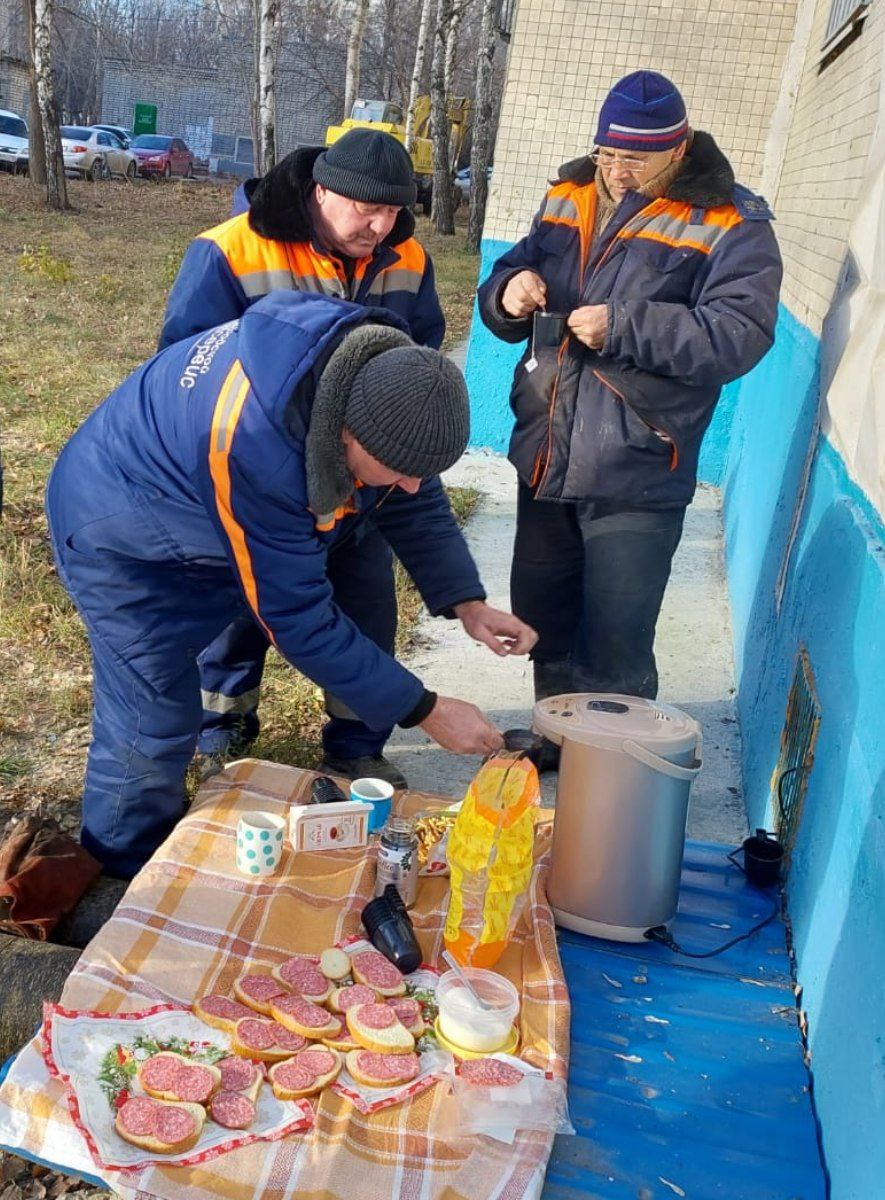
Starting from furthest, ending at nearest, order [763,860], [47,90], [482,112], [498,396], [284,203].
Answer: [482,112]
[47,90]
[498,396]
[284,203]
[763,860]

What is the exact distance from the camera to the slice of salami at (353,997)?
2.33 meters

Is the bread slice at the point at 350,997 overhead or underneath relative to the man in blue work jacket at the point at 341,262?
underneath

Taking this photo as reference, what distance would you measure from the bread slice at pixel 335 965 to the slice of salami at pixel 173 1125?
1.59ft

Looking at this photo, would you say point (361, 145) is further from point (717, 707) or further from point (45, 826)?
point (717, 707)

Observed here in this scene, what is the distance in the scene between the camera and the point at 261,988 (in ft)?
7.75

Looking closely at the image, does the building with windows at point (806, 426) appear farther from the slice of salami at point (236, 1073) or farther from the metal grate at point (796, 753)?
the slice of salami at point (236, 1073)

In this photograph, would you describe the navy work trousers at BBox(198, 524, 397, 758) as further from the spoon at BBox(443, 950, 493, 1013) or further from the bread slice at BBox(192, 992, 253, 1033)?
the bread slice at BBox(192, 992, 253, 1033)

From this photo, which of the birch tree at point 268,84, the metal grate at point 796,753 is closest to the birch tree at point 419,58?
the birch tree at point 268,84

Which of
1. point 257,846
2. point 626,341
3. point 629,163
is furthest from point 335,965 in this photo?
point 629,163

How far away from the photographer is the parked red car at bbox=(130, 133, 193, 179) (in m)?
28.0

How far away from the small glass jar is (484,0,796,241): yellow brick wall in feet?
15.5

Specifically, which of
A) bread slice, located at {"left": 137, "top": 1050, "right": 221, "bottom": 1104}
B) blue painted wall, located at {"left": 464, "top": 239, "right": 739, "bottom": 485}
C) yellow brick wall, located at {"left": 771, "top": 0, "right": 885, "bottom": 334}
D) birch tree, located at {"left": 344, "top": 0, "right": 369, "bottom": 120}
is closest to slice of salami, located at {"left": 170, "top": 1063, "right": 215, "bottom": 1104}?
bread slice, located at {"left": 137, "top": 1050, "right": 221, "bottom": 1104}

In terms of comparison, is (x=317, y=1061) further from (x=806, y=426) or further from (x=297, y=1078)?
(x=806, y=426)

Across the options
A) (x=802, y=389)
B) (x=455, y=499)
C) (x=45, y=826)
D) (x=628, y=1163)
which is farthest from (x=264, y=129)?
(x=628, y=1163)
